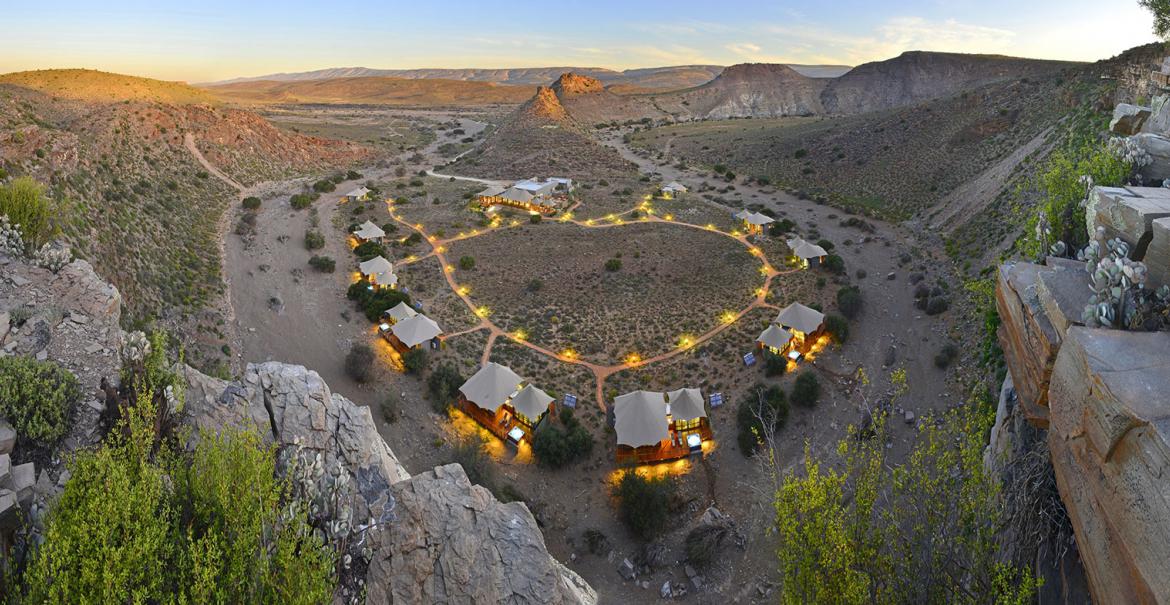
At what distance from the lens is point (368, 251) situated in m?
37.4

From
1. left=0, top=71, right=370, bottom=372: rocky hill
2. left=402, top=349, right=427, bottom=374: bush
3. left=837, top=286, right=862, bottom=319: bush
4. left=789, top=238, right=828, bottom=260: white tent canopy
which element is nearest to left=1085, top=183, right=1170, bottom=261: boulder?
left=837, top=286, right=862, bottom=319: bush

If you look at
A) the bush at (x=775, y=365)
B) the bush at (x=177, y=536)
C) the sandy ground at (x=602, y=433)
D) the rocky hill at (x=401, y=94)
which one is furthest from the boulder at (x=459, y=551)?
the rocky hill at (x=401, y=94)

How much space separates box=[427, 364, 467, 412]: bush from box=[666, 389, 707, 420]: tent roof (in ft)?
32.8

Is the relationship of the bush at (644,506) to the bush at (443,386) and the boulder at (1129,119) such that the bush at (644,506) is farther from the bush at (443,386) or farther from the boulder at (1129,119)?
the boulder at (1129,119)

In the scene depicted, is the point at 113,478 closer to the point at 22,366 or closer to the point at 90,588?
the point at 90,588

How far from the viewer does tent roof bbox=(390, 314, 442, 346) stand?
88.2ft

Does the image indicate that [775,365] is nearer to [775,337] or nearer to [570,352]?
[775,337]

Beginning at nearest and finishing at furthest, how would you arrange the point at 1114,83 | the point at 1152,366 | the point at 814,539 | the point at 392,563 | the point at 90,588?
the point at 90,588 → the point at 1152,366 → the point at 814,539 → the point at 392,563 → the point at 1114,83

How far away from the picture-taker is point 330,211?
151 ft

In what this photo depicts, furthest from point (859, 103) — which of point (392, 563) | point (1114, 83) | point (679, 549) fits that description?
point (392, 563)

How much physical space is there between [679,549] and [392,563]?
444 inches

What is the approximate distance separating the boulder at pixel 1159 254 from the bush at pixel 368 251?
36995 millimetres

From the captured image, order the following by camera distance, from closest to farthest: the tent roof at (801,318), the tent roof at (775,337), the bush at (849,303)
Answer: the tent roof at (775,337) < the tent roof at (801,318) < the bush at (849,303)

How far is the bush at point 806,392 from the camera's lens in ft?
78.2
